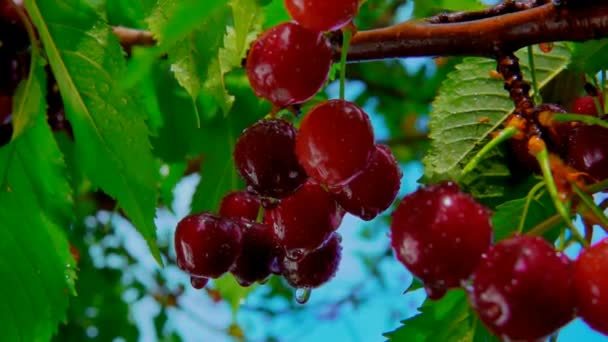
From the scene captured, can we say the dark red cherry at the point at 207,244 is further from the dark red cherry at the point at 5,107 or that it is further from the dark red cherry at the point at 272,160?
the dark red cherry at the point at 5,107

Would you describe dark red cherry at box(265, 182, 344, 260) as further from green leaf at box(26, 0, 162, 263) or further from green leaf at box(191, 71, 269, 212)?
green leaf at box(191, 71, 269, 212)

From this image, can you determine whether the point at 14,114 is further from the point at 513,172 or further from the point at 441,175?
the point at 513,172

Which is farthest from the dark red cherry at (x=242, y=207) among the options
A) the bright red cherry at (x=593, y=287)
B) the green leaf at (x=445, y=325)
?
the bright red cherry at (x=593, y=287)

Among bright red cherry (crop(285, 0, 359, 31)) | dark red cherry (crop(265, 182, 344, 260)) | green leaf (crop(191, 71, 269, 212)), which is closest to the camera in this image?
bright red cherry (crop(285, 0, 359, 31))

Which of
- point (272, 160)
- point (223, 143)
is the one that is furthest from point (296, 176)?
point (223, 143)

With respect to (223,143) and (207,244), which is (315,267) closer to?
(207,244)

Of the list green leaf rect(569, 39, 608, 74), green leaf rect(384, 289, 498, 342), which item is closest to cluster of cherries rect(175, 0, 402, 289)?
green leaf rect(384, 289, 498, 342)
